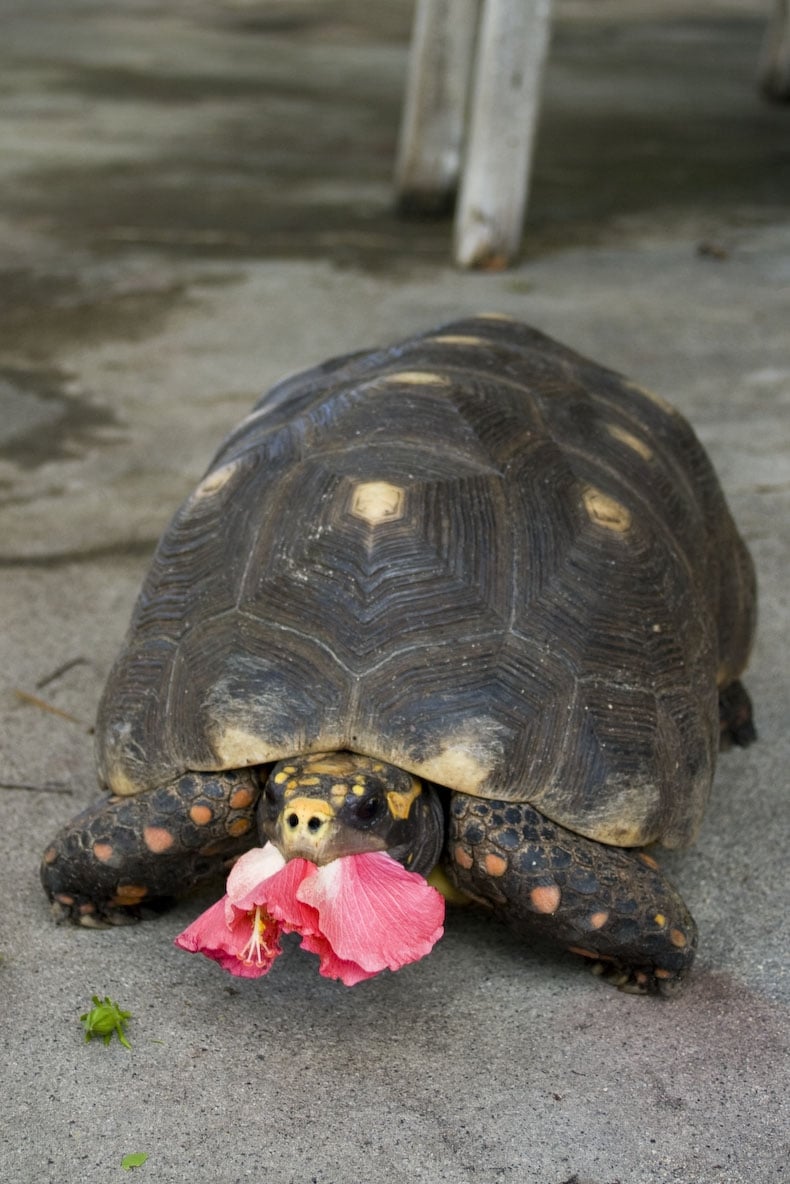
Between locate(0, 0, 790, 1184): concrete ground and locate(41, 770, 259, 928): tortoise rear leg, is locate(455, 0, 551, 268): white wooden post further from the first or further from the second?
locate(41, 770, 259, 928): tortoise rear leg

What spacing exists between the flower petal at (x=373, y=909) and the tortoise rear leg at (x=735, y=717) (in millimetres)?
1056

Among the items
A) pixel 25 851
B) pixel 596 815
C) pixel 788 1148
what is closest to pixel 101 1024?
pixel 25 851

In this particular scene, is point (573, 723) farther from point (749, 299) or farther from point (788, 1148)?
point (749, 299)

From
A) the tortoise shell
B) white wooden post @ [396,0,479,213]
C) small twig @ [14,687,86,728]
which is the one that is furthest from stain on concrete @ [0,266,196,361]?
the tortoise shell

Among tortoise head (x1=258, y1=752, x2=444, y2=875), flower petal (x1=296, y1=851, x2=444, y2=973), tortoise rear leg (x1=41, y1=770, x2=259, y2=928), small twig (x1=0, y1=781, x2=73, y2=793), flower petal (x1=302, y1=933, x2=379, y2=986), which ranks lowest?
small twig (x1=0, y1=781, x2=73, y2=793)

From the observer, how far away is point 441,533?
219 centimetres

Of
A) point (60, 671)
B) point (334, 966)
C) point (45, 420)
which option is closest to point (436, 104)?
point (45, 420)

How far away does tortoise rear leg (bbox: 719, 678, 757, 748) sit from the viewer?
113 inches

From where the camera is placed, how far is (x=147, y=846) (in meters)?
2.17

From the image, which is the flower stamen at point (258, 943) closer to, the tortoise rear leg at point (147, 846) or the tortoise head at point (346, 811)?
the tortoise head at point (346, 811)

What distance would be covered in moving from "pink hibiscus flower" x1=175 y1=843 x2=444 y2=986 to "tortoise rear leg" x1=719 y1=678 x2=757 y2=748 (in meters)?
1.06

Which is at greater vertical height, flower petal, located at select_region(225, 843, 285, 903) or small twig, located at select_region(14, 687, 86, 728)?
flower petal, located at select_region(225, 843, 285, 903)

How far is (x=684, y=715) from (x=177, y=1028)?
862mm

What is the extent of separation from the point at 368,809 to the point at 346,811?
0.03m
